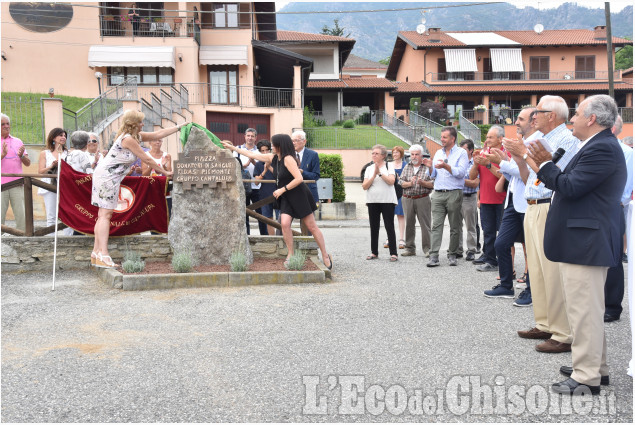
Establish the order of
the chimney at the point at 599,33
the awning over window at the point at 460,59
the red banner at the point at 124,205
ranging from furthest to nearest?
the chimney at the point at 599,33 → the awning over window at the point at 460,59 → the red banner at the point at 124,205

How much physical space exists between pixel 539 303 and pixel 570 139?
4.67ft

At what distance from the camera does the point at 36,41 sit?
2905 centimetres

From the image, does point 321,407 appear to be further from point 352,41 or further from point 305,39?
point 305,39

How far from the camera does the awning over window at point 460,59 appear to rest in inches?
1842

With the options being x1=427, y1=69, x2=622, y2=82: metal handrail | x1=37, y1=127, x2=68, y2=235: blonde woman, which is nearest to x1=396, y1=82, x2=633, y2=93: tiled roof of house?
x1=427, y1=69, x2=622, y2=82: metal handrail

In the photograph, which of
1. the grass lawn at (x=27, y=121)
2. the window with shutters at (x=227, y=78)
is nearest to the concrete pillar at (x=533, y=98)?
the window with shutters at (x=227, y=78)

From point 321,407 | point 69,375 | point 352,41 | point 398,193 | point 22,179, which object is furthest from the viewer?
point 352,41

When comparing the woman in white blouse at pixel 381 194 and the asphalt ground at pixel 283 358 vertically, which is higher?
the woman in white blouse at pixel 381 194

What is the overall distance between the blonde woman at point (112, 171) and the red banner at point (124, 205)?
→ 626 mm

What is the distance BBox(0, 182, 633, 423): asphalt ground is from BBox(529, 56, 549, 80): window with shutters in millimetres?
45081

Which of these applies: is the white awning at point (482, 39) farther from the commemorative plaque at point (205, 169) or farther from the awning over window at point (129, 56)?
the commemorative plaque at point (205, 169)

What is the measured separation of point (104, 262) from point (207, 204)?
4.93 ft

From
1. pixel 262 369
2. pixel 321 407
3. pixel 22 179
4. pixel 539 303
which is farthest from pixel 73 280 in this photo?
pixel 539 303

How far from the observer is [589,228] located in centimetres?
389
